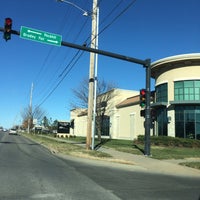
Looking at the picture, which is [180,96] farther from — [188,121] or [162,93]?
[162,93]

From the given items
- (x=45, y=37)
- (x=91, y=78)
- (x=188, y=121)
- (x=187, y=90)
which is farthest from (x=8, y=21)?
(x=188, y=121)

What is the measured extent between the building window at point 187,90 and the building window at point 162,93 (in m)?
1.68

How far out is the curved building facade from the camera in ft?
115

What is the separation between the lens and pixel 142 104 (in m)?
21.7

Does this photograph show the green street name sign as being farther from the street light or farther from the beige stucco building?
the beige stucco building

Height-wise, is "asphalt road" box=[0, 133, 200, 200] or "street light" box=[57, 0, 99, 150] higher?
"street light" box=[57, 0, 99, 150]

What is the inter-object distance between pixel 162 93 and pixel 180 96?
3084 millimetres

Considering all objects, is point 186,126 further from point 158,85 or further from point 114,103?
point 114,103

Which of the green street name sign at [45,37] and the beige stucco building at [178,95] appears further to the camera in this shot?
the beige stucco building at [178,95]

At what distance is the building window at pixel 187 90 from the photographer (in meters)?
35.1

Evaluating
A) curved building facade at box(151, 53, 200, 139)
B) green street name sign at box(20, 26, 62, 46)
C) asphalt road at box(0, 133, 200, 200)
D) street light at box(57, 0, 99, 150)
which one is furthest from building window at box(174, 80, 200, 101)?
asphalt road at box(0, 133, 200, 200)

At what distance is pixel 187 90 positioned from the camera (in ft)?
117

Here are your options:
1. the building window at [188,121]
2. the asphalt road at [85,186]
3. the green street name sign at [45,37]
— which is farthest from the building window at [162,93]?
the asphalt road at [85,186]

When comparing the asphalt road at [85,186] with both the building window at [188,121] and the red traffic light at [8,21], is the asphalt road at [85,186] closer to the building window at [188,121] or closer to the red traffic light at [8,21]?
the red traffic light at [8,21]
